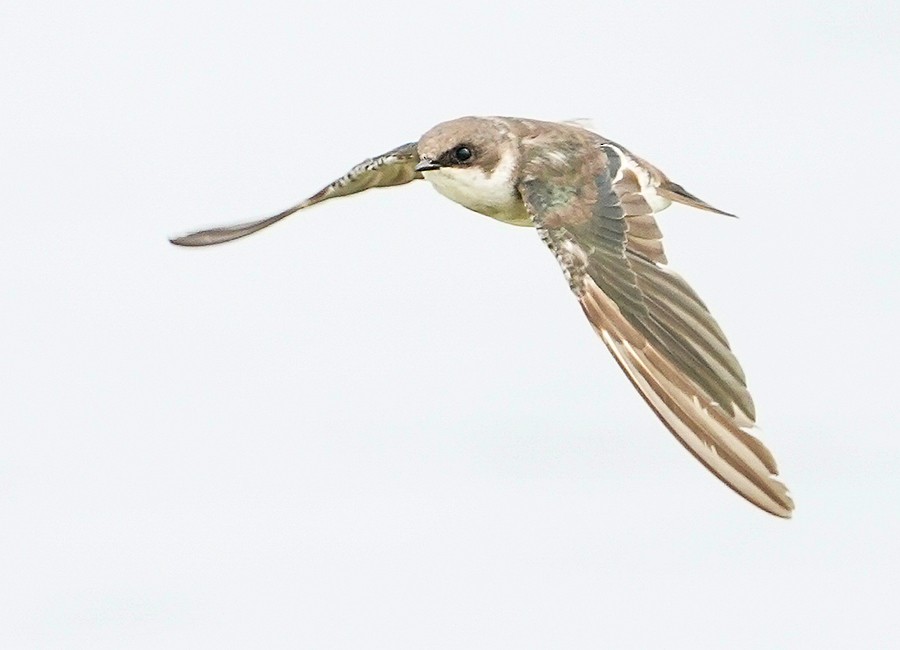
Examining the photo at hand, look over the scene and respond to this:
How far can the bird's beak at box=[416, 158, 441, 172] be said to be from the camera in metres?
14.1

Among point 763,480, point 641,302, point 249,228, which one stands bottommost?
point 763,480

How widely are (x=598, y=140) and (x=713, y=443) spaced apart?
3.29 m

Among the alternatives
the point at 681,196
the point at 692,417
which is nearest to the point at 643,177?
the point at 681,196

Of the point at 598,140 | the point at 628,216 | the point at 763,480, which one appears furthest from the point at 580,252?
the point at 763,480

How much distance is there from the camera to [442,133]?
14.3 metres

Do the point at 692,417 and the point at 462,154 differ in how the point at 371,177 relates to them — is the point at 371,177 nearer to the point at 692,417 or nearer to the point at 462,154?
the point at 462,154

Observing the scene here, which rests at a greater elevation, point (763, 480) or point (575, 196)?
point (575, 196)

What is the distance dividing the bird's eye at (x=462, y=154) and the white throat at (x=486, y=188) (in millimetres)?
57

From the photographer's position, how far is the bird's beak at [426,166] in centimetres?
1409

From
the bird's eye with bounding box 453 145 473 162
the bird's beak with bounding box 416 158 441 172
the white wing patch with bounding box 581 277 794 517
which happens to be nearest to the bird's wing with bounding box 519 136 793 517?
the white wing patch with bounding box 581 277 794 517

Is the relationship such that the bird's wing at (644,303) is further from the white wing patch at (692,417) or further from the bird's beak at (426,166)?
the bird's beak at (426,166)

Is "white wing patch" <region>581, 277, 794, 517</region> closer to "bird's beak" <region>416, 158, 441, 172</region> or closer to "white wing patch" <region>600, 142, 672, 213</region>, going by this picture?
"white wing patch" <region>600, 142, 672, 213</region>

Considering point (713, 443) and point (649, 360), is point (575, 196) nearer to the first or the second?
point (649, 360)

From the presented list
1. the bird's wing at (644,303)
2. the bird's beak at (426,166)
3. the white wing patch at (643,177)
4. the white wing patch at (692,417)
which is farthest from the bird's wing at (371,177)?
the white wing patch at (692,417)
